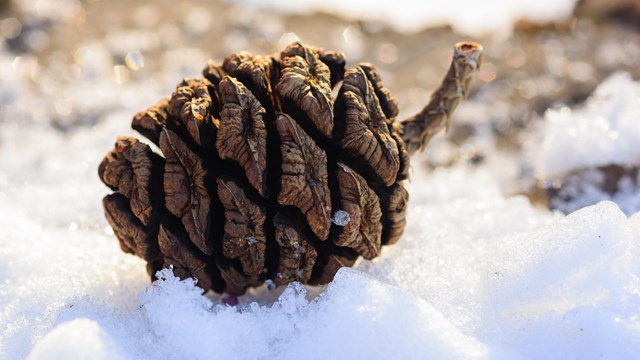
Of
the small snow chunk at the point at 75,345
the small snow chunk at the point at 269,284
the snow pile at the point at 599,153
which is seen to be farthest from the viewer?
the snow pile at the point at 599,153

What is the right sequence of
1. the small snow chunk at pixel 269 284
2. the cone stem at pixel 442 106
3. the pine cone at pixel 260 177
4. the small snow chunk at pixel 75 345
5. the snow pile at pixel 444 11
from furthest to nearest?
1. the snow pile at pixel 444 11
2. the cone stem at pixel 442 106
3. the small snow chunk at pixel 269 284
4. the pine cone at pixel 260 177
5. the small snow chunk at pixel 75 345

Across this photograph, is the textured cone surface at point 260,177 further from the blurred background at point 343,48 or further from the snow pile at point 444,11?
the snow pile at point 444,11

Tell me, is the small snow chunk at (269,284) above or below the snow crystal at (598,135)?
below

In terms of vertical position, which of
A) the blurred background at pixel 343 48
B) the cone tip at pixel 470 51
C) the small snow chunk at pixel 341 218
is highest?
the cone tip at pixel 470 51

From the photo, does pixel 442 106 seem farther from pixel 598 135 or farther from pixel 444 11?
pixel 444 11

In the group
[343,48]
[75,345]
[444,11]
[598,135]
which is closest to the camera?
[75,345]

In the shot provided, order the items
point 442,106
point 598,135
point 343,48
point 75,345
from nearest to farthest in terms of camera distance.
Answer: point 75,345 → point 442,106 → point 598,135 → point 343,48

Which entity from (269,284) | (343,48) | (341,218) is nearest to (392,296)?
(341,218)

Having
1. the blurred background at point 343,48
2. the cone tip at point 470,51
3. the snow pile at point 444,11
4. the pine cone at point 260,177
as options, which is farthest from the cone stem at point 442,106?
the snow pile at point 444,11
